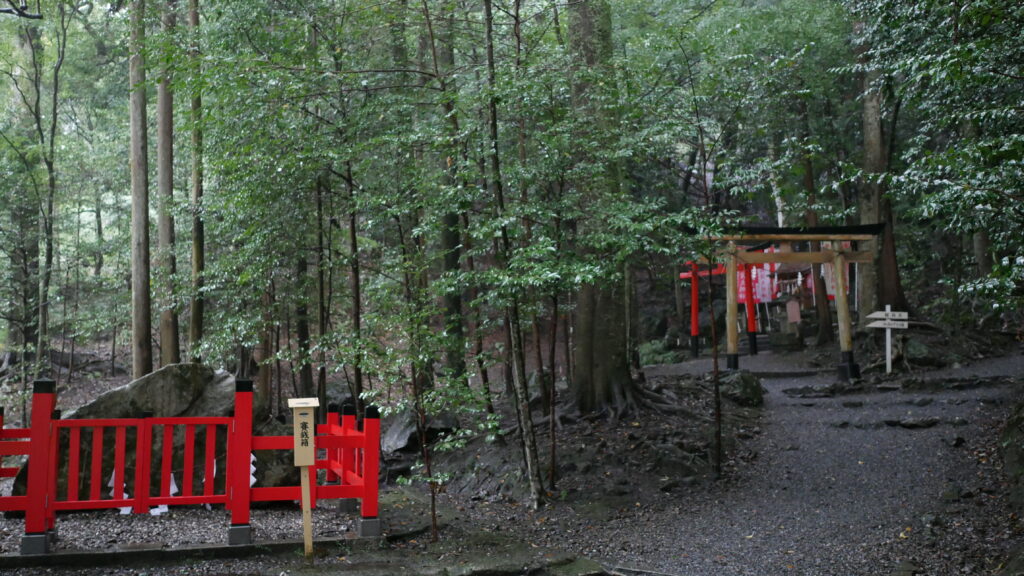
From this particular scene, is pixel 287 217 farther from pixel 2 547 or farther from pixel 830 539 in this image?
pixel 830 539

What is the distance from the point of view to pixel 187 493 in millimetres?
5848

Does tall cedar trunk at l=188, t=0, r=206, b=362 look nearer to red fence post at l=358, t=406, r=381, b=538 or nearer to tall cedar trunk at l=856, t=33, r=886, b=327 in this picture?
red fence post at l=358, t=406, r=381, b=538

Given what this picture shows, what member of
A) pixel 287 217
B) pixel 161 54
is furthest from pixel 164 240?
pixel 161 54

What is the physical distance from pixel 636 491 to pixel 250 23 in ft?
25.6

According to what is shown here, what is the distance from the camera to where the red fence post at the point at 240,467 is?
534cm

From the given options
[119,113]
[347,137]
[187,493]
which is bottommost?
[187,493]

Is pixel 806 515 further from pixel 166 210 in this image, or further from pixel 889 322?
pixel 166 210

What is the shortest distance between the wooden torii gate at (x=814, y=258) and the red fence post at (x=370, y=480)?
7.81 m

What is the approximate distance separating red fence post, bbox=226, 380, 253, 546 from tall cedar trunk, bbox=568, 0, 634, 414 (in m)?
5.36

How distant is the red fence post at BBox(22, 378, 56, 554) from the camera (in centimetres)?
502

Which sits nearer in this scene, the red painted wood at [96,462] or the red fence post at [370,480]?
the red painted wood at [96,462]

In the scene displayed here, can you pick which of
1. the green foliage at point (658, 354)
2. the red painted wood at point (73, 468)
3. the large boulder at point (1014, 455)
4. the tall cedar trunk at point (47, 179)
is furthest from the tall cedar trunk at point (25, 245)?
the large boulder at point (1014, 455)

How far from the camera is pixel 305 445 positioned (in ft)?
17.6

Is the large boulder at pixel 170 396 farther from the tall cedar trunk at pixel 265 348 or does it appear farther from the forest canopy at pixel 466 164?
the forest canopy at pixel 466 164
